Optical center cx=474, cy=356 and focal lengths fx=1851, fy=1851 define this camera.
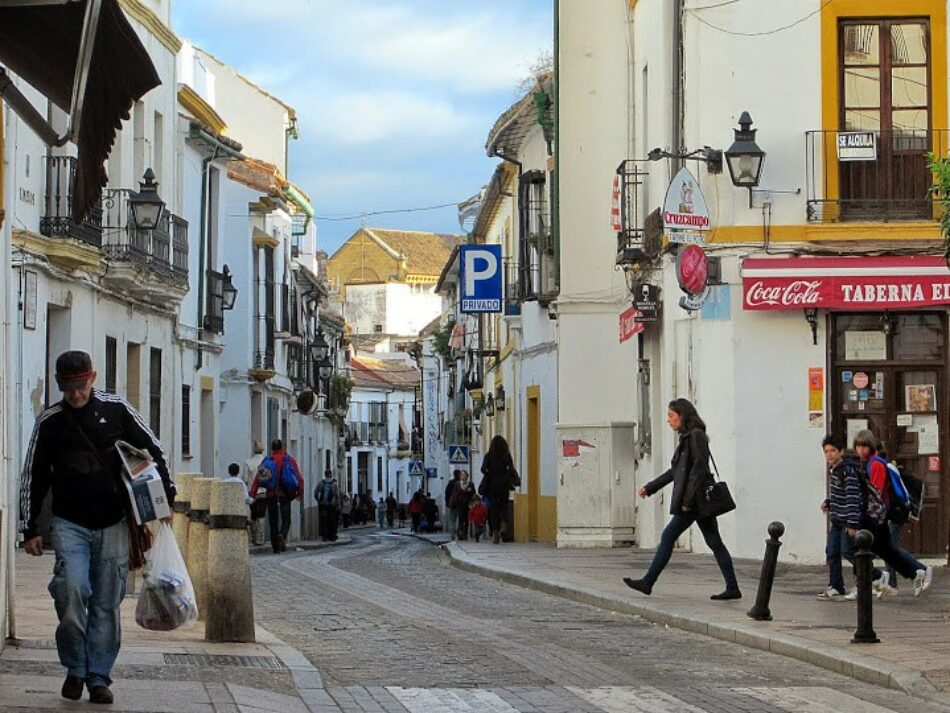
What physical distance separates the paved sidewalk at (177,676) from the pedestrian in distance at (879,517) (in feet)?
18.4

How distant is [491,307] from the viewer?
1390 inches

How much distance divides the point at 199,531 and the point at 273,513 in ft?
54.9

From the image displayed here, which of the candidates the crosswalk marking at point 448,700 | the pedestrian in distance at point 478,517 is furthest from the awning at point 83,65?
the pedestrian in distance at point 478,517

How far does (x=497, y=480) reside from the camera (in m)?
32.6

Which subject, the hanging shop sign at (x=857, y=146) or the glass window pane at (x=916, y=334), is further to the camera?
the glass window pane at (x=916, y=334)

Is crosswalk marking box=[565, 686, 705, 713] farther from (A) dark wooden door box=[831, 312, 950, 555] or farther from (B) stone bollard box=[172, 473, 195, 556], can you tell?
(A) dark wooden door box=[831, 312, 950, 555]

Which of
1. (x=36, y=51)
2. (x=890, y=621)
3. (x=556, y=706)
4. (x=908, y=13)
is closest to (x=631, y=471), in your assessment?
(x=908, y=13)

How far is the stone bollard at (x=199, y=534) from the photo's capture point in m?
13.4

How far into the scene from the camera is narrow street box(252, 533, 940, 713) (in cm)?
1035

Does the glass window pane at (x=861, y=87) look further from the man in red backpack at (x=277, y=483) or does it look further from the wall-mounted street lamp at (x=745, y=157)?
the man in red backpack at (x=277, y=483)

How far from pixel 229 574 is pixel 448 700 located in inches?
103

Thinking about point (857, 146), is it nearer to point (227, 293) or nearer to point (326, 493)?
point (227, 293)

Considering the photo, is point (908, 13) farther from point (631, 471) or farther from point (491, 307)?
point (491, 307)

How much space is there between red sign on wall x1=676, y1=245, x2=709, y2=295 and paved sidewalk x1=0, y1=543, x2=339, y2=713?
1005 cm
